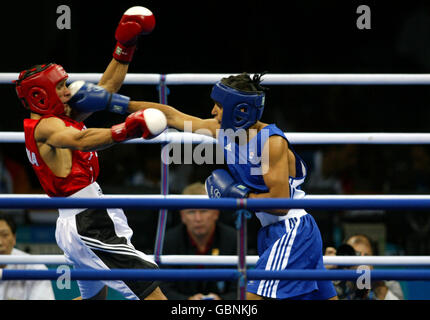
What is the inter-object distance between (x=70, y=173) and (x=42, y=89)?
0.37 m

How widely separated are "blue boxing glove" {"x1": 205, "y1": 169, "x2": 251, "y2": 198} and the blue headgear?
0.74 feet

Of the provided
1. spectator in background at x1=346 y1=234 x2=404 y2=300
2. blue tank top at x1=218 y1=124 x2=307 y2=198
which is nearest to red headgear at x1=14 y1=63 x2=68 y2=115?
blue tank top at x1=218 y1=124 x2=307 y2=198

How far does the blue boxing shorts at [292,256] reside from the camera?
8.40 feet

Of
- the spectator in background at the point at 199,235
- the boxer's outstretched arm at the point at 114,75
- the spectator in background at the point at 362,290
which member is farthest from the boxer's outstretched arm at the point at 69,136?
the spectator in background at the point at 362,290

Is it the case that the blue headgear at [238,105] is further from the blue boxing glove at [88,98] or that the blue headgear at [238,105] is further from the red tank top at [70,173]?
the red tank top at [70,173]

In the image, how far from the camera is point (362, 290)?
3113 millimetres

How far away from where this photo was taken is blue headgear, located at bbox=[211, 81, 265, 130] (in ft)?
8.68

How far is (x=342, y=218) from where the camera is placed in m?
4.64

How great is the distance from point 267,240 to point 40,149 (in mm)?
1036

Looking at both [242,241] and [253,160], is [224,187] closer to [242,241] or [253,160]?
[253,160]

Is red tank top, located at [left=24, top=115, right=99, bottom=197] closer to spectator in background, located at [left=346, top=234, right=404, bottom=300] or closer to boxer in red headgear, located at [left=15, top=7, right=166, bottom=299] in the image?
boxer in red headgear, located at [left=15, top=7, right=166, bottom=299]
